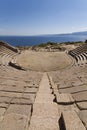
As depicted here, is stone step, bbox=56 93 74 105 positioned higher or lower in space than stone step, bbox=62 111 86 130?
lower

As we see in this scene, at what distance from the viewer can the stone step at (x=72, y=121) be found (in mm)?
4328

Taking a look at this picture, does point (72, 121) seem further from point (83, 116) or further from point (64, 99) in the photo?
point (64, 99)

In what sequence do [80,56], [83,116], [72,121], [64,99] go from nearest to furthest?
1. [72,121]
2. [83,116]
3. [64,99]
4. [80,56]

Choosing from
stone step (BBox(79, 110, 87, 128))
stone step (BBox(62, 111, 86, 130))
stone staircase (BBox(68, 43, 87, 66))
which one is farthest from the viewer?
stone staircase (BBox(68, 43, 87, 66))

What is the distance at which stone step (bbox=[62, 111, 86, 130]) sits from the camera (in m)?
4.33

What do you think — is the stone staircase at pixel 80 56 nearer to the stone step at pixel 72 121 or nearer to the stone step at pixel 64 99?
the stone step at pixel 64 99

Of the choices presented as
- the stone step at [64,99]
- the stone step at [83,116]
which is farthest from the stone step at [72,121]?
the stone step at [64,99]

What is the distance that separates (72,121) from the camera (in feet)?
15.2

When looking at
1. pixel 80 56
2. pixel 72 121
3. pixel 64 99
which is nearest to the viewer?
pixel 72 121

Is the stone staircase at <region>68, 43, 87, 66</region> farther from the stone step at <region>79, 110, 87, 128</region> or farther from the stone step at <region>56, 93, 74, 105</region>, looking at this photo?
the stone step at <region>79, 110, 87, 128</region>

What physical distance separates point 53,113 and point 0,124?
164 centimetres

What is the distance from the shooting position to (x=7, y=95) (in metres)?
7.15

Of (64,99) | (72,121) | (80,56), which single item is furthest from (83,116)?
(80,56)

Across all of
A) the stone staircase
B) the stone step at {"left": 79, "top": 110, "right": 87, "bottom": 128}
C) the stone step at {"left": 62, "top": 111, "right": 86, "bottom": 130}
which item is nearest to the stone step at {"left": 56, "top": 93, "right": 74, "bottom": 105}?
the stone step at {"left": 79, "top": 110, "right": 87, "bottom": 128}
